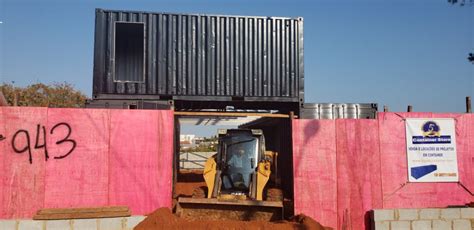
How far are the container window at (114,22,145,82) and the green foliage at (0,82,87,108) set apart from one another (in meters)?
13.3

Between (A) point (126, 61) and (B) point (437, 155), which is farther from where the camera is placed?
(A) point (126, 61)

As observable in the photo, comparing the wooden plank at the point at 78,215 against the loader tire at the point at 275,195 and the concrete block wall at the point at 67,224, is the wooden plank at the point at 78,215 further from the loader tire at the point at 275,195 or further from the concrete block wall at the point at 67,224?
the loader tire at the point at 275,195

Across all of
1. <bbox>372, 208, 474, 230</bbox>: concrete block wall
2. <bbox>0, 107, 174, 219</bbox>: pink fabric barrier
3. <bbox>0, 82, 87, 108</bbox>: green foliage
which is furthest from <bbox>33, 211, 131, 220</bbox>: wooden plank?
<bbox>0, 82, 87, 108</bbox>: green foliage

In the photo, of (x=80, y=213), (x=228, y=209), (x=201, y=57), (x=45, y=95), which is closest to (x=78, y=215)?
(x=80, y=213)

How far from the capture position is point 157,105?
10398 mm

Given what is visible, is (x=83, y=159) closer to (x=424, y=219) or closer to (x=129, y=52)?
(x=129, y=52)

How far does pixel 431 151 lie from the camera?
877 cm

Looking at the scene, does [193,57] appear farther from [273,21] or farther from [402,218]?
[402,218]

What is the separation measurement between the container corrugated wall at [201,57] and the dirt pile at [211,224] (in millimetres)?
3818

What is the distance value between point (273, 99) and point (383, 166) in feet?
12.0

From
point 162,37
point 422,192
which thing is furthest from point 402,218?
point 162,37

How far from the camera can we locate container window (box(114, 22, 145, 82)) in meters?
10.7

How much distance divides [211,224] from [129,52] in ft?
17.5

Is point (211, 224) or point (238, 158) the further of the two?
point (238, 158)
